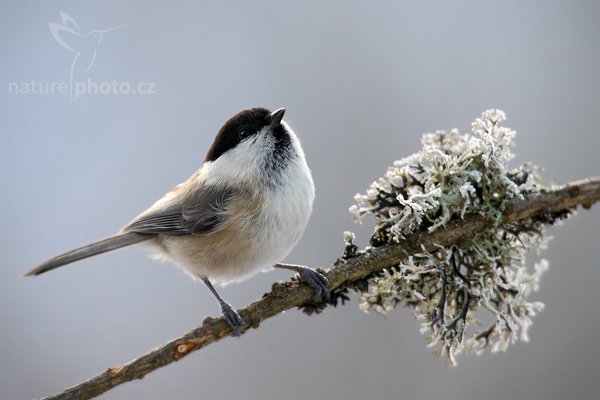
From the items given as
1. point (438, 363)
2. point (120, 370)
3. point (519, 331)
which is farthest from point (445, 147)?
point (438, 363)

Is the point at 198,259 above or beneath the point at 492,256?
above

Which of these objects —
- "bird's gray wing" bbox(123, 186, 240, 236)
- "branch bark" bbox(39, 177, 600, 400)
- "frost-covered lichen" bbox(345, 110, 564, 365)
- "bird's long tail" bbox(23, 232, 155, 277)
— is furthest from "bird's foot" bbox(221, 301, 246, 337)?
"bird's long tail" bbox(23, 232, 155, 277)

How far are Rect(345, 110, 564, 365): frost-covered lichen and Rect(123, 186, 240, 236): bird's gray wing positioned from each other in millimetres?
609

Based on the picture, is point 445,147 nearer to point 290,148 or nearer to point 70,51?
point 290,148

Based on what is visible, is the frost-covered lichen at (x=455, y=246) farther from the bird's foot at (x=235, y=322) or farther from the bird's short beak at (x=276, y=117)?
the bird's short beak at (x=276, y=117)

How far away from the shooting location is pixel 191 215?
218 cm

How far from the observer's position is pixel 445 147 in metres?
→ 1.73

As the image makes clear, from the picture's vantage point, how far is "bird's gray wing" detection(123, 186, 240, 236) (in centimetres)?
208

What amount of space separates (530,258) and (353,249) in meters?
1.82

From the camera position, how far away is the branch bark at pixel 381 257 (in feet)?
4.95

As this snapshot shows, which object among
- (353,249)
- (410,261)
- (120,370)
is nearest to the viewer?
(120,370)

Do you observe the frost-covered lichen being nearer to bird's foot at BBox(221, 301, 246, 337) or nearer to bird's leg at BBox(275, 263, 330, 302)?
bird's leg at BBox(275, 263, 330, 302)

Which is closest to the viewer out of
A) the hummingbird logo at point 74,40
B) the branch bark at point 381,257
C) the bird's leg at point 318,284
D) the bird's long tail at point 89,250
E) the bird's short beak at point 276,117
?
the branch bark at point 381,257

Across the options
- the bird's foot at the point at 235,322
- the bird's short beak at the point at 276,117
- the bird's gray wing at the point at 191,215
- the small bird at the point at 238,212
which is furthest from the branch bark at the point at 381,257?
the bird's short beak at the point at 276,117
